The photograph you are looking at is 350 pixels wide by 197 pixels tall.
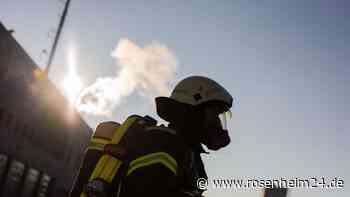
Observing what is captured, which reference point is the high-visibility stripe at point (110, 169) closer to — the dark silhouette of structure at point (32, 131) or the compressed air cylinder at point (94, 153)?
the compressed air cylinder at point (94, 153)

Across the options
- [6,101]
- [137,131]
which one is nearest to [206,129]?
[137,131]

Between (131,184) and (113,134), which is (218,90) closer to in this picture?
(113,134)

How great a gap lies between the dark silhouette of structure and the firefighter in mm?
20059

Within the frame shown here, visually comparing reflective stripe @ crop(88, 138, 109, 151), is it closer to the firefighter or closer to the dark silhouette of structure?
the firefighter

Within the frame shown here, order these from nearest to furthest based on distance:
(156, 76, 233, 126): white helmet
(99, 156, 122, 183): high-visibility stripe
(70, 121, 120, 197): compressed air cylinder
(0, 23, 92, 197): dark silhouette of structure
A: (99, 156, 122, 183): high-visibility stripe → (70, 121, 120, 197): compressed air cylinder → (156, 76, 233, 126): white helmet → (0, 23, 92, 197): dark silhouette of structure

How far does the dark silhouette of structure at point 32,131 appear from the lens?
2325 cm

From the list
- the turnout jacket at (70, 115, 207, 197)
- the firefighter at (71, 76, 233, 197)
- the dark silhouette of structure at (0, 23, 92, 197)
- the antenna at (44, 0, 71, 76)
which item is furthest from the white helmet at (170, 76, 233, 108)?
the antenna at (44, 0, 71, 76)

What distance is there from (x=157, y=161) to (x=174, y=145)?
0.55 ft

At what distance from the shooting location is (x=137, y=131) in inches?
119

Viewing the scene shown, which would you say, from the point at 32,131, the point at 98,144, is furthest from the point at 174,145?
the point at 32,131

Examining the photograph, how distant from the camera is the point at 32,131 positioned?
27.7 m

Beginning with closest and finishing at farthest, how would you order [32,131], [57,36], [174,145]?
[174,145] < [32,131] < [57,36]

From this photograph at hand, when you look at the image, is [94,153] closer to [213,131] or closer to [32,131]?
[213,131]

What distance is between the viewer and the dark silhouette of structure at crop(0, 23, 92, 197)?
23.2 metres
